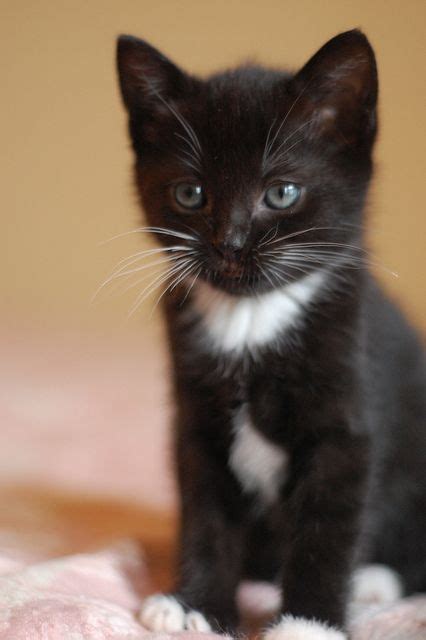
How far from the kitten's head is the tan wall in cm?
168

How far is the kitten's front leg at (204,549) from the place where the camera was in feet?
3.88

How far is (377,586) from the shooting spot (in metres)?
1.36

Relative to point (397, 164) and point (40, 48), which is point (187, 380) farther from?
point (40, 48)

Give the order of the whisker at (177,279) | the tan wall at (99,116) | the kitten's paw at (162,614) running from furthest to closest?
the tan wall at (99,116), the whisker at (177,279), the kitten's paw at (162,614)

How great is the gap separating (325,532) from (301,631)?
0.47 feet

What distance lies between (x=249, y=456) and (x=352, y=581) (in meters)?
0.23

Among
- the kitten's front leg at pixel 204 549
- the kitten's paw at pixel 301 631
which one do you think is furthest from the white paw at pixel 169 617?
the kitten's paw at pixel 301 631

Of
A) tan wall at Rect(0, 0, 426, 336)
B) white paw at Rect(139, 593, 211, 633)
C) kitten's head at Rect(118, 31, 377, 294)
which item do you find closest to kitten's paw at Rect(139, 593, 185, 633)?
white paw at Rect(139, 593, 211, 633)

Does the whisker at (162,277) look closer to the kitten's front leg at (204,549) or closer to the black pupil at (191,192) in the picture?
the black pupil at (191,192)

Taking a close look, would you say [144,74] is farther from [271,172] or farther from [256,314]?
[256,314]

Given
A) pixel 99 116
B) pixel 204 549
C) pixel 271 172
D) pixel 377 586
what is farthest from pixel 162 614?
pixel 99 116

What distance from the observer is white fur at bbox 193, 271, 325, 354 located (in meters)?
1.28

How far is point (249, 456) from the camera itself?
1275 millimetres

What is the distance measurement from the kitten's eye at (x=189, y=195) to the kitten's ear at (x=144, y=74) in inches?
7.2
